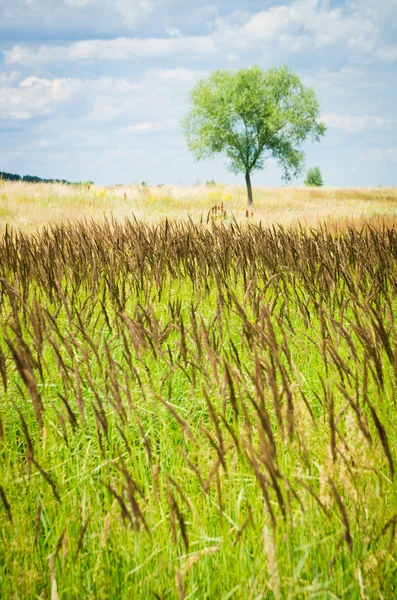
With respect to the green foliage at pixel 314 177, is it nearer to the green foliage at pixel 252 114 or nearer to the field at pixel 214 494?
the green foliage at pixel 252 114

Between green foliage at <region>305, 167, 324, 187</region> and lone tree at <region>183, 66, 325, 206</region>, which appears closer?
lone tree at <region>183, 66, 325, 206</region>

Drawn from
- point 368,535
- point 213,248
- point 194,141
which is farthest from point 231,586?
point 194,141

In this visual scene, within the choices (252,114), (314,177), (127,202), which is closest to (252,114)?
(252,114)

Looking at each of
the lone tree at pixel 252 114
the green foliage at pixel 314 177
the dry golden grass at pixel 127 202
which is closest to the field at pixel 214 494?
the dry golden grass at pixel 127 202

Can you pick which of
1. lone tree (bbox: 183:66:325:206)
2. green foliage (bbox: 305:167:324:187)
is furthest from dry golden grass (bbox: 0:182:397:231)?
green foliage (bbox: 305:167:324:187)

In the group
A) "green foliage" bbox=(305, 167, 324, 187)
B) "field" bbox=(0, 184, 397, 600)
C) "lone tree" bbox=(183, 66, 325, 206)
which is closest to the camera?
"field" bbox=(0, 184, 397, 600)

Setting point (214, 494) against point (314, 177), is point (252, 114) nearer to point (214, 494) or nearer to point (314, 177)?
point (214, 494)

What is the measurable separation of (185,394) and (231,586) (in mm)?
1197

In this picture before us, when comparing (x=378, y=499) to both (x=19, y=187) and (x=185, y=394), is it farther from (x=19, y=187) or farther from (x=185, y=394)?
(x=19, y=187)

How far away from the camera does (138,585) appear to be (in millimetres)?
1085

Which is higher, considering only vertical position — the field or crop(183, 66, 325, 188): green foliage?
crop(183, 66, 325, 188): green foliage

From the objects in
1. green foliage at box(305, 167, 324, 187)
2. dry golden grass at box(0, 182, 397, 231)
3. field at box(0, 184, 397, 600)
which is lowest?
field at box(0, 184, 397, 600)

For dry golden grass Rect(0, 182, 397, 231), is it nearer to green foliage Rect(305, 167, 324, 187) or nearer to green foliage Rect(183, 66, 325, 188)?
green foliage Rect(183, 66, 325, 188)

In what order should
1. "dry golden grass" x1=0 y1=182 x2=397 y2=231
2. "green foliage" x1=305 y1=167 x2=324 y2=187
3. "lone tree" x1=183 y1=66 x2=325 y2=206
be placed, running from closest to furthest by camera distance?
"dry golden grass" x1=0 y1=182 x2=397 y2=231 → "lone tree" x1=183 y1=66 x2=325 y2=206 → "green foliage" x1=305 y1=167 x2=324 y2=187
